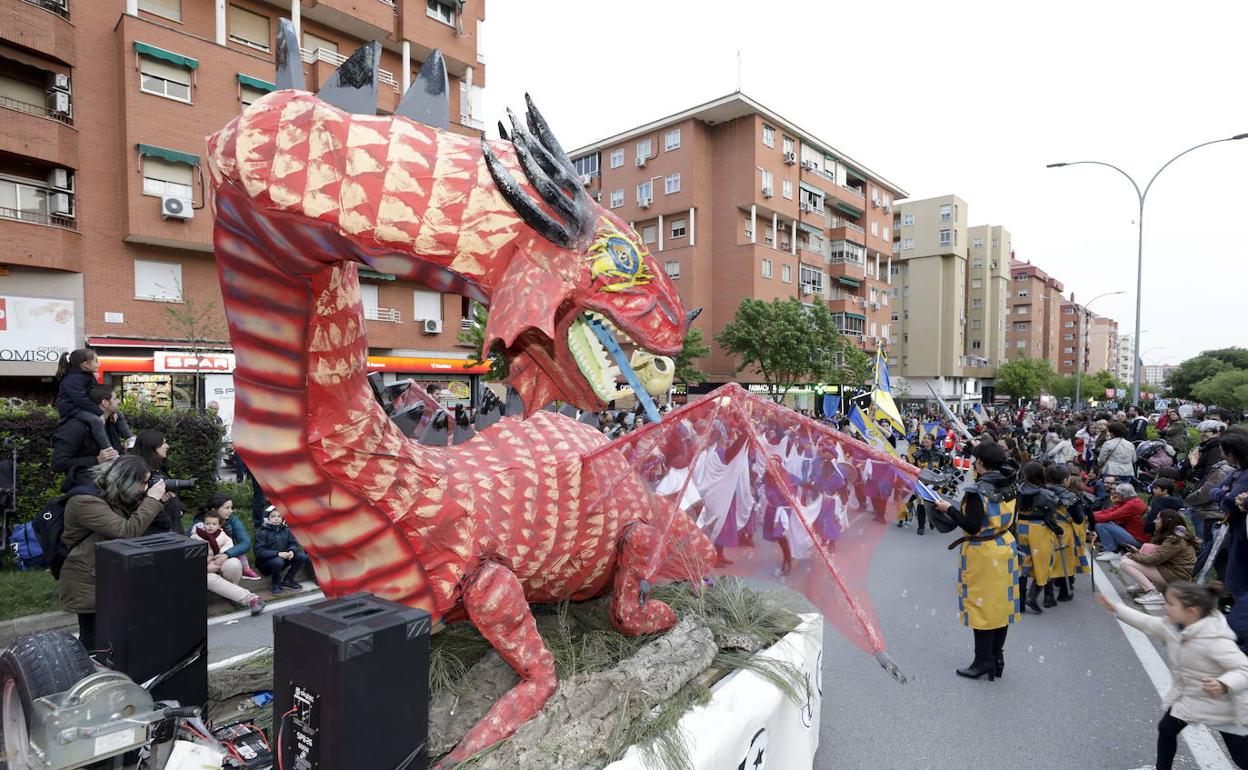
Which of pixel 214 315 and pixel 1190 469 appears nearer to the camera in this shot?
pixel 1190 469

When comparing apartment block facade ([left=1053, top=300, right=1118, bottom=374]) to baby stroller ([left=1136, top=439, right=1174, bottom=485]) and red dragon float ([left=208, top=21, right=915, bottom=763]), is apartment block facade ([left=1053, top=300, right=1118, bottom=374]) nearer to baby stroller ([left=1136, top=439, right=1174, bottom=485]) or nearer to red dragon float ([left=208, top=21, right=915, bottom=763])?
baby stroller ([left=1136, top=439, right=1174, bottom=485])

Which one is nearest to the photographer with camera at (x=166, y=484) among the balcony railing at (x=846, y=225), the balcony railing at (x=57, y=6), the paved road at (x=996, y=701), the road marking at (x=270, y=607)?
the road marking at (x=270, y=607)

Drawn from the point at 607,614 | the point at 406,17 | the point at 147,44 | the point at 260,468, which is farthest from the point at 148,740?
the point at 406,17

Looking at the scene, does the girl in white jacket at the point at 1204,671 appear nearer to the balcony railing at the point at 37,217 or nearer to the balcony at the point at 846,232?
the balcony railing at the point at 37,217

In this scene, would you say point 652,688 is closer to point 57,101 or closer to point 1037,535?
point 1037,535

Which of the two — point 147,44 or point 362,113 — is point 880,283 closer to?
point 147,44

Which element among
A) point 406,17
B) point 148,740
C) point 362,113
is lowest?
point 148,740

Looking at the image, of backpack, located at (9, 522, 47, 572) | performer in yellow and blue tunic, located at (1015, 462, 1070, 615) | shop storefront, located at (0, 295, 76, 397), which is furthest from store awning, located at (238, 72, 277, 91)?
performer in yellow and blue tunic, located at (1015, 462, 1070, 615)

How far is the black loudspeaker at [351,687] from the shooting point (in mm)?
1374

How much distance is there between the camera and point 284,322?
1.76m

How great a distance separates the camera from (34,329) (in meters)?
11.6

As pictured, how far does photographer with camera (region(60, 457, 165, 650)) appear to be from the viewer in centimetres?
317

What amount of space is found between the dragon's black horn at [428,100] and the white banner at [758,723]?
1.87 meters

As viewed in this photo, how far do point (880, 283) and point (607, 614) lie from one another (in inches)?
1286
